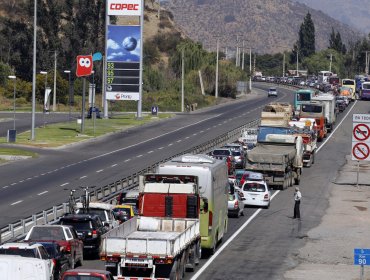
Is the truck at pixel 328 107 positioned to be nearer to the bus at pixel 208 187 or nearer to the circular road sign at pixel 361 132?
the circular road sign at pixel 361 132

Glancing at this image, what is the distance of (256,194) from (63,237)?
20724 mm

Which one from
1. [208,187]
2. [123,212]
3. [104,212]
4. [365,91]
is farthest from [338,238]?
[365,91]

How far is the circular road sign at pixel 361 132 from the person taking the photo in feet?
190

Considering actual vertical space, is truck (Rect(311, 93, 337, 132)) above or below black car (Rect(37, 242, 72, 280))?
above

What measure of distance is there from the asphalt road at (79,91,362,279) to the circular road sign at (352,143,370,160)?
8.35ft

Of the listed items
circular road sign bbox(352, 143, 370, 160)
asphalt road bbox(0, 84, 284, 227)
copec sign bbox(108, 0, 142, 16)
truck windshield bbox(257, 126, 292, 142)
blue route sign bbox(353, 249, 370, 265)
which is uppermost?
copec sign bbox(108, 0, 142, 16)

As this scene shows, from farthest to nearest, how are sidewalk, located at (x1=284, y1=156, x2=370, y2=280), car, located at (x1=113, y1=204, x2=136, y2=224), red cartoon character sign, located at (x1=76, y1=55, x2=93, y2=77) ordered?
red cartoon character sign, located at (x1=76, y1=55, x2=93, y2=77)
car, located at (x1=113, y1=204, x2=136, y2=224)
sidewalk, located at (x1=284, y1=156, x2=370, y2=280)

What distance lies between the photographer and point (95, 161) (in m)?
70.6

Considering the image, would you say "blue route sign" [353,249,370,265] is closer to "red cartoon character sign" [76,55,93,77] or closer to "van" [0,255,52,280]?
"van" [0,255,52,280]

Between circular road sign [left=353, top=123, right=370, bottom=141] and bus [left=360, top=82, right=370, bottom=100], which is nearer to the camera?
circular road sign [left=353, top=123, right=370, bottom=141]

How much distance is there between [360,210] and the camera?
165 feet

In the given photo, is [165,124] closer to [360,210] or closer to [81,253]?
[360,210]

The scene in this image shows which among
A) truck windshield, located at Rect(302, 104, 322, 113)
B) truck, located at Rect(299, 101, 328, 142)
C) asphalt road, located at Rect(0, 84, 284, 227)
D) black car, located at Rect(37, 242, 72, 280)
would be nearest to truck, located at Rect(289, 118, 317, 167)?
asphalt road, located at Rect(0, 84, 284, 227)

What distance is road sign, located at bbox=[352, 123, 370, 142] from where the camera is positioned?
58031mm
